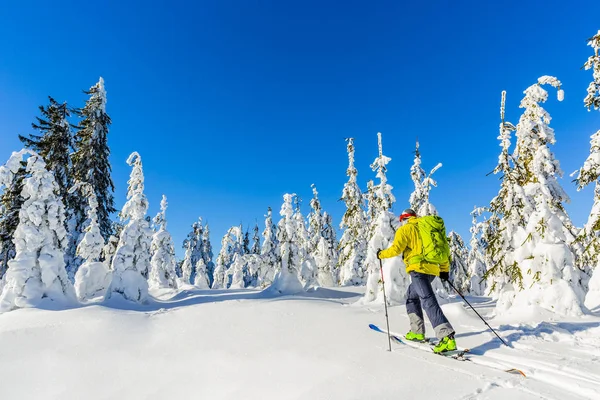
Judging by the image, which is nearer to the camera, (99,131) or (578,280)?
(578,280)

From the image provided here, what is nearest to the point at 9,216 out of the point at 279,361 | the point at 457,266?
the point at 279,361

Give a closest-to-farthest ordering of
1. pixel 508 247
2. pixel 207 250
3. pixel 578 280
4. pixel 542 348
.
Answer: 1. pixel 542 348
2. pixel 578 280
3. pixel 508 247
4. pixel 207 250

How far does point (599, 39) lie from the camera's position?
9.04 meters

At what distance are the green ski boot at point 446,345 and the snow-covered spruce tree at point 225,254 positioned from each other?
4678 cm

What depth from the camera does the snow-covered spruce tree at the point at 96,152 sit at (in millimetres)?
23250

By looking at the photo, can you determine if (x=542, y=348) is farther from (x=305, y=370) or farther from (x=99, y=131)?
(x=99, y=131)

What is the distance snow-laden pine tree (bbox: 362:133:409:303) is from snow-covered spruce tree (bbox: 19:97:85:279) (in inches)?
738

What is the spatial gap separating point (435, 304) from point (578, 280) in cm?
643

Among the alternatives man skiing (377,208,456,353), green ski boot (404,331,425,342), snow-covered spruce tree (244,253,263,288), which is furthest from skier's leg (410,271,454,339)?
snow-covered spruce tree (244,253,263,288)

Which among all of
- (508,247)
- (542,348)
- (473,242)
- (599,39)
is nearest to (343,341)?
(542,348)

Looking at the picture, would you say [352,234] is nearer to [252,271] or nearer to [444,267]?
[252,271]

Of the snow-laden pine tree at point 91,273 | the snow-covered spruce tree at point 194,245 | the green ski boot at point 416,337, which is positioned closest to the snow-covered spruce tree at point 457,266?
the green ski boot at point 416,337

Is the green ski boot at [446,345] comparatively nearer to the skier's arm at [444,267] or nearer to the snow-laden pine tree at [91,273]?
the skier's arm at [444,267]

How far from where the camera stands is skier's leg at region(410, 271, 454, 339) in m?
4.84
